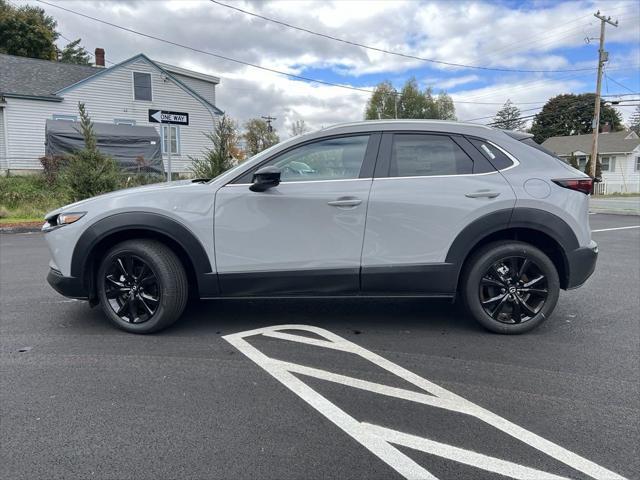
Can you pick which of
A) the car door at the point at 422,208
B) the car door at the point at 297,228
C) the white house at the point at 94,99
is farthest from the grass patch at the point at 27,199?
the car door at the point at 422,208

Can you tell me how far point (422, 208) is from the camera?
12.9 ft

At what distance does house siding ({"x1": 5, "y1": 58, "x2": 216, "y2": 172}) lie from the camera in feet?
79.0

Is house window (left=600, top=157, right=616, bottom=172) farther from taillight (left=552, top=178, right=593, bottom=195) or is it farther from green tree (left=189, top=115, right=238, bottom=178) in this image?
taillight (left=552, top=178, right=593, bottom=195)

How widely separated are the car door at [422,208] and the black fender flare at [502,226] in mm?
35

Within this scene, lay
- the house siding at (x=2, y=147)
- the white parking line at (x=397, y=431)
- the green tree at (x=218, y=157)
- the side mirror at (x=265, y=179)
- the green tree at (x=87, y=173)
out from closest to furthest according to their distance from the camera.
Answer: the white parking line at (x=397, y=431) < the side mirror at (x=265, y=179) < the green tree at (x=218, y=157) < the green tree at (x=87, y=173) < the house siding at (x=2, y=147)

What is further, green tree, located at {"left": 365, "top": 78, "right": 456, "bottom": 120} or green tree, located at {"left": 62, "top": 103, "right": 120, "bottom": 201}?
green tree, located at {"left": 365, "top": 78, "right": 456, "bottom": 120}

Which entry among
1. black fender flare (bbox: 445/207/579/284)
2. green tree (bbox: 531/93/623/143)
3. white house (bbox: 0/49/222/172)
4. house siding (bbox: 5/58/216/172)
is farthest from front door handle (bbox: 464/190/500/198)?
green tree (bbox: 531/93/623/143)

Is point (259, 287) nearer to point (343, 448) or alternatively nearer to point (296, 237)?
point (296, 237)

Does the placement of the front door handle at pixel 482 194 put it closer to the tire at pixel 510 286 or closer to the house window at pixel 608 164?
the tire at pixel 510 286

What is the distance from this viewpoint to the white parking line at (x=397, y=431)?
2.38m

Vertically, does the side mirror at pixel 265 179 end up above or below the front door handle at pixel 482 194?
above

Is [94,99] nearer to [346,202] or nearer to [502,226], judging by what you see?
[346,202]

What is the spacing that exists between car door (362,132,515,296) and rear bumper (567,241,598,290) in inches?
28.1

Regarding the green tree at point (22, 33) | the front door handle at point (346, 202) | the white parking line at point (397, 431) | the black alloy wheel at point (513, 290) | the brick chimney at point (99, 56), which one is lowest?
the white parking line at point (397, 431)
